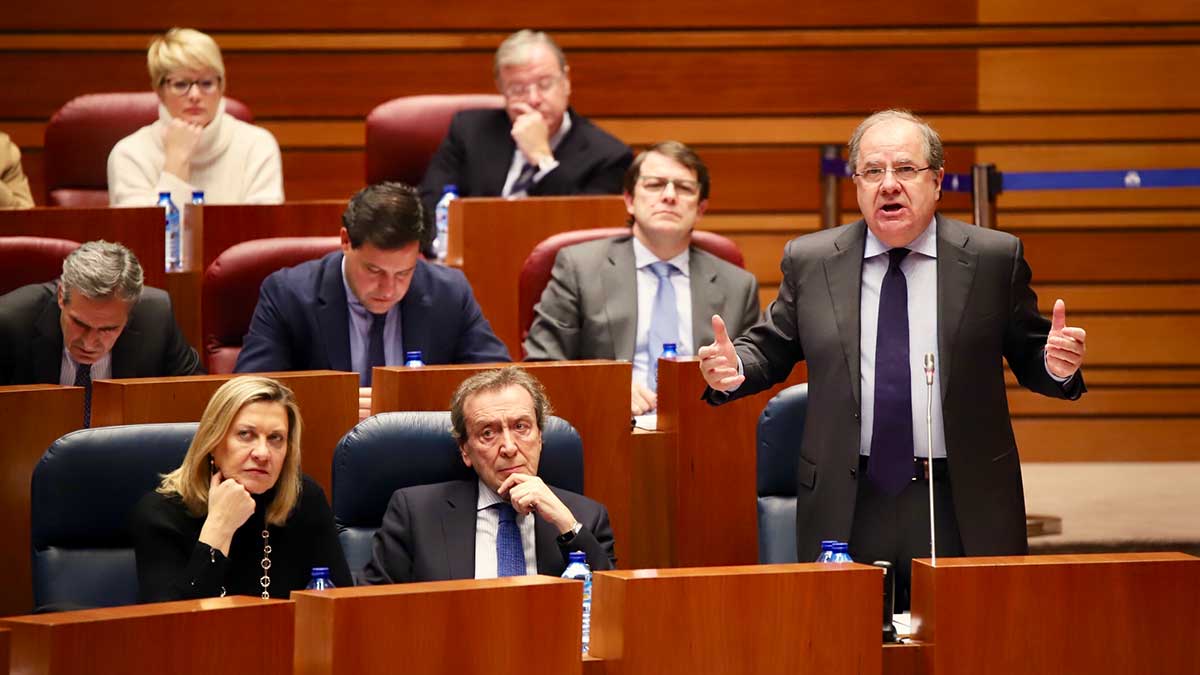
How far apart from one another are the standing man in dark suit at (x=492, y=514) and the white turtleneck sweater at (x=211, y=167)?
1.61 metres

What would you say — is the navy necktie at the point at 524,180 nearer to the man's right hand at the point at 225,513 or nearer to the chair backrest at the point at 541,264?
the chair backrest at the point at 541,264

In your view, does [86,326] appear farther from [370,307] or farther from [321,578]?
[321,578]

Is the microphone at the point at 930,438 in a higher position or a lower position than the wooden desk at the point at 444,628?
higher

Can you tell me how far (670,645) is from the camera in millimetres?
1667

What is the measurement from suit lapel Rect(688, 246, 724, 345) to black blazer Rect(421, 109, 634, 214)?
0.70 metres

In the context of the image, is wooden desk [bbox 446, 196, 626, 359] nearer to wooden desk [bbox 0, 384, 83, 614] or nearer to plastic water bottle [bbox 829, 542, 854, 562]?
wooden desk [bbox 0, 384, 83, 614]

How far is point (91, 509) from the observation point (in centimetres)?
222

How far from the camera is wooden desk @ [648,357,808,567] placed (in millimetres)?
2619

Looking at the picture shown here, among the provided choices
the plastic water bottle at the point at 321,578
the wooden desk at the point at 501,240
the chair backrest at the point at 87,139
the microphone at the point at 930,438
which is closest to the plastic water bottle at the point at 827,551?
the microphone at the point at 930,438

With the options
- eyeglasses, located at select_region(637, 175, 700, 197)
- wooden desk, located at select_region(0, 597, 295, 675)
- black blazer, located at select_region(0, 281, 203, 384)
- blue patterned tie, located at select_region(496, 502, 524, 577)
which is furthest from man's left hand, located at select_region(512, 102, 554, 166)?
wooden desk, located at select_region(0, 597, 295, 675)

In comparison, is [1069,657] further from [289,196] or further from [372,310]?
[289,196]

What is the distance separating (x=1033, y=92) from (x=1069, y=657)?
3.15 metres

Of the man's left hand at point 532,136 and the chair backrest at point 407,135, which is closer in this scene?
the man's left hand at point 532,136

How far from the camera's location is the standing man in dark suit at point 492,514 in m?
2.29
